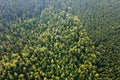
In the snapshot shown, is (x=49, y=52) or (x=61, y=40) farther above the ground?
(x=61, y=40)

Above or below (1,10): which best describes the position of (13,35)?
below

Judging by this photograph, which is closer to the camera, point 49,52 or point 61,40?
point 49,52

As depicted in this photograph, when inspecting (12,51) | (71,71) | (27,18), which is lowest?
(71,71)

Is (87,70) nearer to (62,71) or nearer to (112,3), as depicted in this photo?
(62,71)

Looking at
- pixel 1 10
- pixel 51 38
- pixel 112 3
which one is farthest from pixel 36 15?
pixel 112 3

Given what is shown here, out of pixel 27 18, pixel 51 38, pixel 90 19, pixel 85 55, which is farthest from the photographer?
pixel 27 18

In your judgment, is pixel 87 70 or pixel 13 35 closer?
pixel 87 70

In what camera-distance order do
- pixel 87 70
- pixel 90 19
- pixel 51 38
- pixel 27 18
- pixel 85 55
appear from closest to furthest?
pixel 87 70, pixel 85 55, pixel 51 38, pixel 90 19, pixel 27 18
